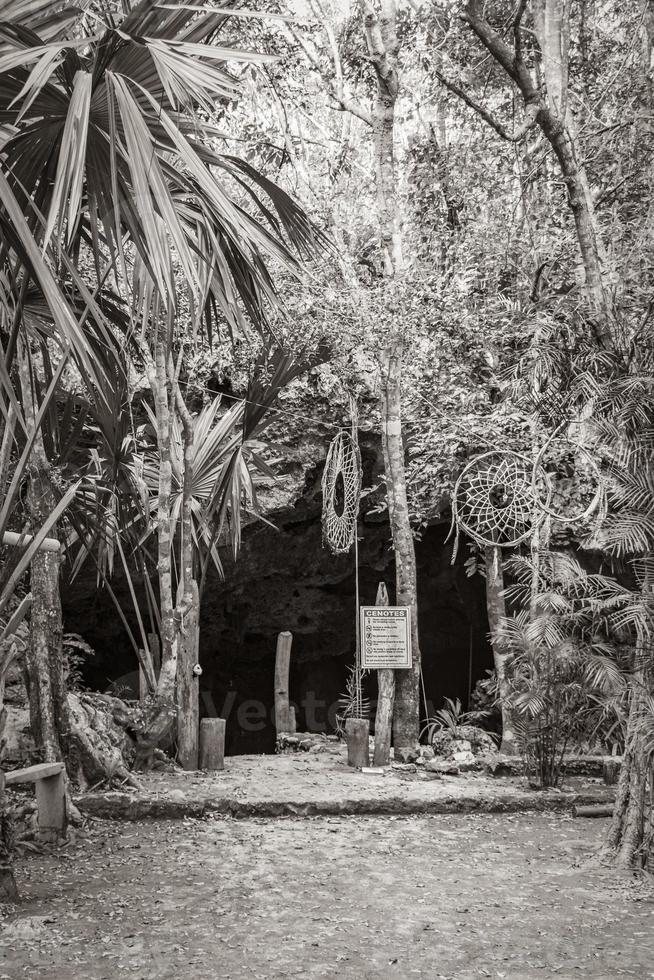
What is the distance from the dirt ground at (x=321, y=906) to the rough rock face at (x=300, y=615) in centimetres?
531

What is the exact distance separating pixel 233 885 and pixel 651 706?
90.2 inches

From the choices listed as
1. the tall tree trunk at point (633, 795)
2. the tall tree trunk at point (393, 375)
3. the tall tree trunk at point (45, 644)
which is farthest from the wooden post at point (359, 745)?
the tall tree trunk at point (633, 795)

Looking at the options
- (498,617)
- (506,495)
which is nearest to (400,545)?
(498,617)

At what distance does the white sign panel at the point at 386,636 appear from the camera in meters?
7.37

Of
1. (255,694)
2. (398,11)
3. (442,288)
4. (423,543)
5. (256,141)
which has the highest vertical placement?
(398,11)

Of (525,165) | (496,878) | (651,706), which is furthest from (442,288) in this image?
(496,878)

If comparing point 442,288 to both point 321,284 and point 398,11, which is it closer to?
point 321,284

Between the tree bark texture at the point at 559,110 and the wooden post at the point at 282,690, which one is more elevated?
the tree bark texture at the point at 559,110

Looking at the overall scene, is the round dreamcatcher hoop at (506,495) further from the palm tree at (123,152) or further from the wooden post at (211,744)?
the wooden post at (211,744)

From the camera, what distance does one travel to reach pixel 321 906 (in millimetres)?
3832

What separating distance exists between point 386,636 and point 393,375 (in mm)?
2453

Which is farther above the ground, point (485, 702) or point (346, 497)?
point (346, 497)

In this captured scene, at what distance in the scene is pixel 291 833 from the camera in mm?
5281

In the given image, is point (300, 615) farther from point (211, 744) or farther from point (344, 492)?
point (211, 744)
